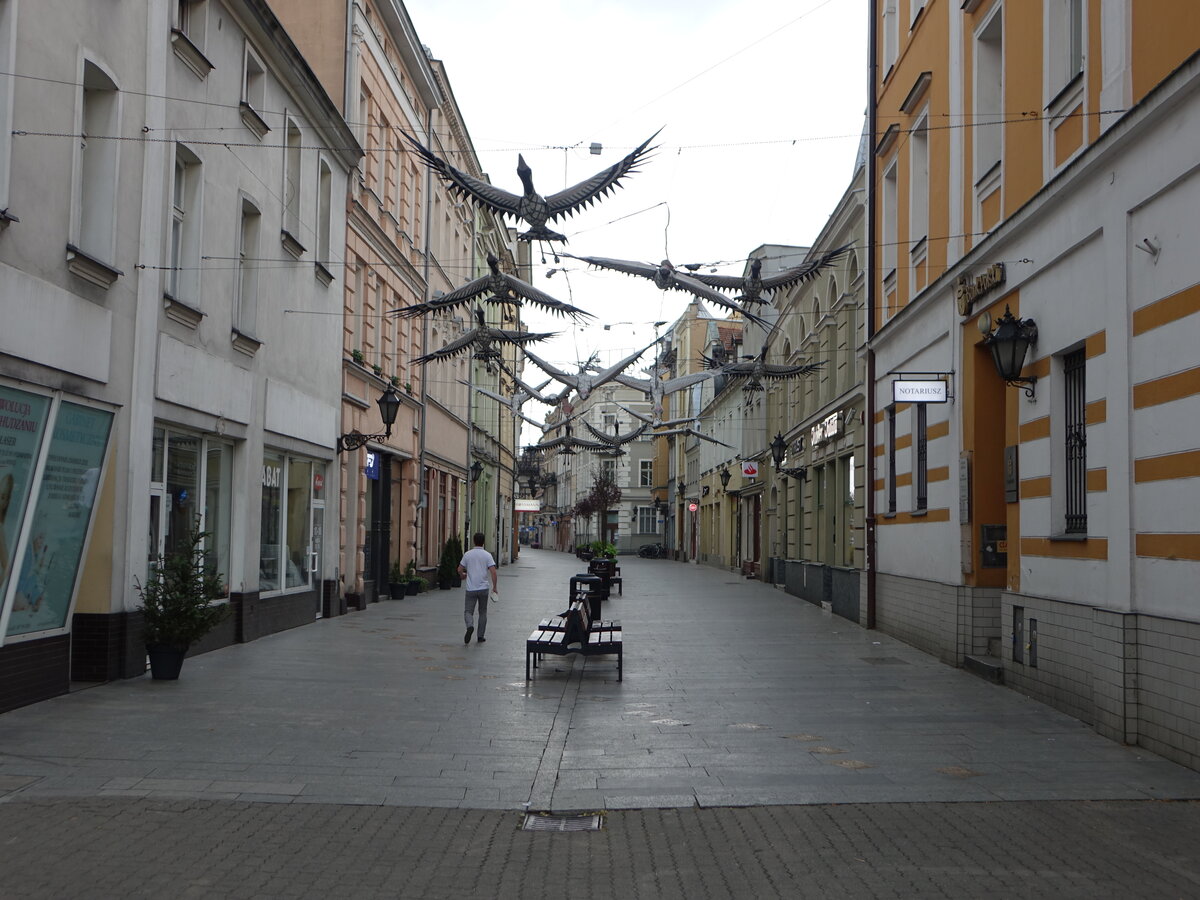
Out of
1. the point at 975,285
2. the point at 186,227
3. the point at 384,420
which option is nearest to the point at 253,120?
the point at 186,227

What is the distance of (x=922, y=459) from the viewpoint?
53.8 ft

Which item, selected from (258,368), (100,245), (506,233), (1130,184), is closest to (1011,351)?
(1130,184)

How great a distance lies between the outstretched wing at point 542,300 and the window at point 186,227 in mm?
3816

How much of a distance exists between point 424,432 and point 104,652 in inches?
704

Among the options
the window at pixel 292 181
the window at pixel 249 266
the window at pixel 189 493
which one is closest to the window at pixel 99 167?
the window at pixel 189 493

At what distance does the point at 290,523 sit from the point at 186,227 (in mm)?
A: 5957

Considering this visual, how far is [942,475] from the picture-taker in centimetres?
1499

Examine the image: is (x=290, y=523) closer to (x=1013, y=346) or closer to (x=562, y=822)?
(x=1013, y=346)

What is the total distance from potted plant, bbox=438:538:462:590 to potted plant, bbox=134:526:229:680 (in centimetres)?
1968

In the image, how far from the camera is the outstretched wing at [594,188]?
11.7 metres

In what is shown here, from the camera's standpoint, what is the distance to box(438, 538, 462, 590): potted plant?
104 ft

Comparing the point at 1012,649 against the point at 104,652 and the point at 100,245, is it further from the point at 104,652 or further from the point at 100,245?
the point at 100,245

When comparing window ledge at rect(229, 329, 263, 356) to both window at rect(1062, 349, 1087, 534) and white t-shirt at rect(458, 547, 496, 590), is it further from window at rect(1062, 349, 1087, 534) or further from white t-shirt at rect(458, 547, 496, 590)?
window at rect(1062, 349, 1087, 534)

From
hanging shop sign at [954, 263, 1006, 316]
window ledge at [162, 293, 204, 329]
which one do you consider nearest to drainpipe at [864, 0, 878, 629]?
hanging shop sign at [954, 263, 1006, 316]
